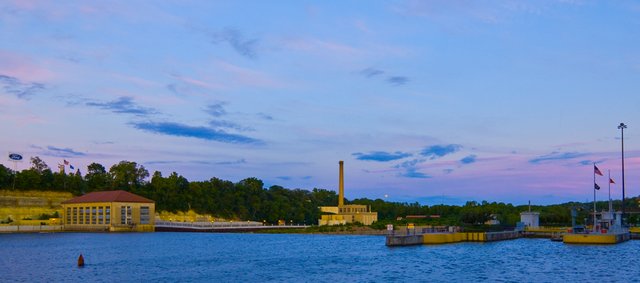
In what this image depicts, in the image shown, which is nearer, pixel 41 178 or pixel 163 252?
pixel 163 252

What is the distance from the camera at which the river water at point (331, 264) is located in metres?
64.4

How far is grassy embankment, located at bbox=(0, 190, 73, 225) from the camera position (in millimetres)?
179000

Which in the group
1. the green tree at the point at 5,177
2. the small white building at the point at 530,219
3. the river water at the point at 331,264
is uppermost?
the green tree at the point at 5,177

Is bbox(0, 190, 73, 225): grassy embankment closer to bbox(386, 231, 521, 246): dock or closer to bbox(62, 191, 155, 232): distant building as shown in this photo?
bbox(62, 191, 155, 232): distant building

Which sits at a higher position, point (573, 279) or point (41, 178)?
point (41, 178)

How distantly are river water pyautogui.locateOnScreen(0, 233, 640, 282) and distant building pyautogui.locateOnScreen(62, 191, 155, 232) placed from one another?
76.9m

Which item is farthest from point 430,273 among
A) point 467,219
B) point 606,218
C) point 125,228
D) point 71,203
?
point 71,203

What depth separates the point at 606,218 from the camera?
4852 inches

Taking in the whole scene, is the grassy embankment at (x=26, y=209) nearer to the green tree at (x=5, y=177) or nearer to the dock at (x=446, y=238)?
the green tree at (x=5, y=177)

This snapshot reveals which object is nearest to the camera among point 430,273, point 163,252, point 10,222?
point 430,273

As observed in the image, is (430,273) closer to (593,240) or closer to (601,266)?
(601,266)

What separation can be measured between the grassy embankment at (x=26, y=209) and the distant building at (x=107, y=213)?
5.52m

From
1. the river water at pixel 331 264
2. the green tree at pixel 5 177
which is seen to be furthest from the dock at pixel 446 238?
the green tree at pixel 5 177

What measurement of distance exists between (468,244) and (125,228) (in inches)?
4149
